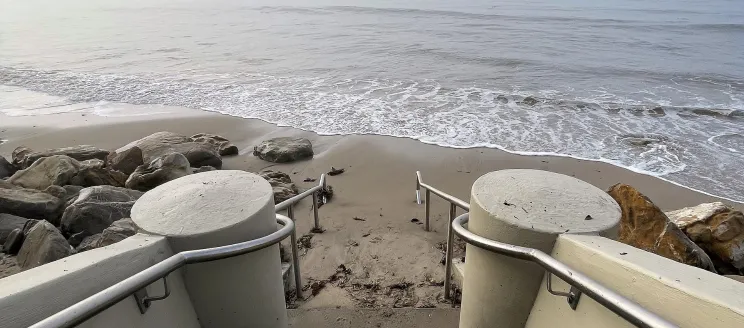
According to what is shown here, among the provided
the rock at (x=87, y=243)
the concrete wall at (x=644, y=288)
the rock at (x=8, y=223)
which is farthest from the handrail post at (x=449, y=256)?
the rock at (x=8, y=223)

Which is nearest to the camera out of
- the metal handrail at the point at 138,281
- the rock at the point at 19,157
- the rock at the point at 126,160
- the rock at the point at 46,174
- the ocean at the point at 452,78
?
the metal handrail at the point at 138,281

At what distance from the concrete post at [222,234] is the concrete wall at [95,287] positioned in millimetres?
88

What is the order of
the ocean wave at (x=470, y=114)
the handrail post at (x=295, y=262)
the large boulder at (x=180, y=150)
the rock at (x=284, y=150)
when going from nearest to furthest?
the handrail post at (x=295, y=262) → the large boulder at (x=180, y=150) → the rock at (x=284, y=150) → the ocean wave at (x=470, y=114)

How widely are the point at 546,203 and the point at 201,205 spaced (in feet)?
5.38

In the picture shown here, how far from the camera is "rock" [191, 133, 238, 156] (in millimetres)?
8430

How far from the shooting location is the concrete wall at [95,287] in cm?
138

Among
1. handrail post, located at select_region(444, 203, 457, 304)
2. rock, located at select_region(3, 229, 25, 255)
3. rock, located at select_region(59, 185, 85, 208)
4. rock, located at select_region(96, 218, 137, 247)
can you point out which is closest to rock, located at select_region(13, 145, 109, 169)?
rock, located at select_region(59, 185, 85, 208)

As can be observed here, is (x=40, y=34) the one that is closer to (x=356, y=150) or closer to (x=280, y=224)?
(x=356, y=150)

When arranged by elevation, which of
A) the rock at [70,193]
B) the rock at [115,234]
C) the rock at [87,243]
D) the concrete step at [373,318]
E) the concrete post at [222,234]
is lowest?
the concrete step at [373,318]

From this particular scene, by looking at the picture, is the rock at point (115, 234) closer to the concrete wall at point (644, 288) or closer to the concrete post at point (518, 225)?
the concrete post at point (518, 225)

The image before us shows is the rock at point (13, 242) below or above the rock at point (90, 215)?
below

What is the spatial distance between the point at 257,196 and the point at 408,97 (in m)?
10.4

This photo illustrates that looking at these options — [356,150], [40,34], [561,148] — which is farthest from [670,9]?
[40,34]

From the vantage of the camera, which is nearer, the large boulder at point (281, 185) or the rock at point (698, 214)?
the rock at point (698, 214)
